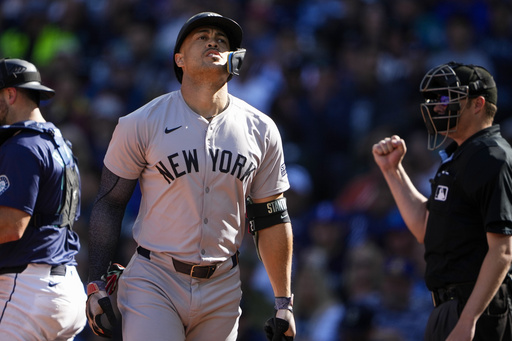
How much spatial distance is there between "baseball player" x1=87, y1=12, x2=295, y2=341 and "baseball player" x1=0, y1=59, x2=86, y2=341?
0.56m

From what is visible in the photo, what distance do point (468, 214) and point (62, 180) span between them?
2.45 metres

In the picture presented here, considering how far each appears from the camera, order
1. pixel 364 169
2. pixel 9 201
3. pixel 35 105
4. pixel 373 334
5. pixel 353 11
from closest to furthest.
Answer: pixel 9 201 < pixel 35 105 < pixel 373 334 < pixel 364 169 < pixel 353 11

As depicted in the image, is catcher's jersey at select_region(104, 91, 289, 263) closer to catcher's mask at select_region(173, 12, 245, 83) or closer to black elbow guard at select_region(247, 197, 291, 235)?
black elbow guard at select_region(247, 197, 291, 235)

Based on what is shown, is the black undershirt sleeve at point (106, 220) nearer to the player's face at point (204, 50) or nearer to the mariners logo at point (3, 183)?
the mariners logo at point (3, 183)

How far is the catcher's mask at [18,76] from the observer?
4.93m

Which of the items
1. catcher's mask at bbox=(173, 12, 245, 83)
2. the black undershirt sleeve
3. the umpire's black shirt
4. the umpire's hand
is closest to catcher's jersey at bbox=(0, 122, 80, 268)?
the black undershirt sleeve

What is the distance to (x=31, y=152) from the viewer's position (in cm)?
464

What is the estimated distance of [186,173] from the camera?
4148 mm

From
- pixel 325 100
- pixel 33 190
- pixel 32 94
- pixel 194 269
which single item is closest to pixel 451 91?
Answer: pixel 194 269

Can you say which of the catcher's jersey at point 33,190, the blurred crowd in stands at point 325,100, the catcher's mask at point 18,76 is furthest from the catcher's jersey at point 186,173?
the blurred crowd in stands at point 325,100

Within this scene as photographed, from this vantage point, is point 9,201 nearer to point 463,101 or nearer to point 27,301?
point 27,301

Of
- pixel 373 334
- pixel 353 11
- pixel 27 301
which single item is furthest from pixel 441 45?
pixel 27 301

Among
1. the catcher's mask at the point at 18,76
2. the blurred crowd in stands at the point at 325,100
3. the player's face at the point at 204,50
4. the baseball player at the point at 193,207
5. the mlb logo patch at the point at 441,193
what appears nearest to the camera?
the baseball player at the point at 193,207

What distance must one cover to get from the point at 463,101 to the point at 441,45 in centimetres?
532
